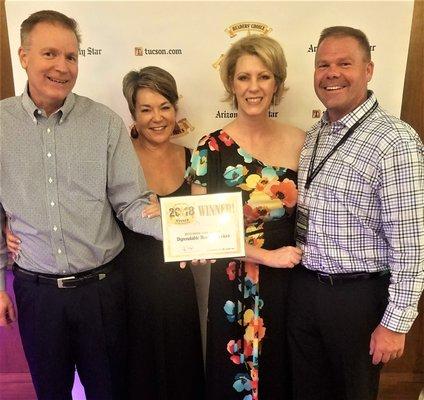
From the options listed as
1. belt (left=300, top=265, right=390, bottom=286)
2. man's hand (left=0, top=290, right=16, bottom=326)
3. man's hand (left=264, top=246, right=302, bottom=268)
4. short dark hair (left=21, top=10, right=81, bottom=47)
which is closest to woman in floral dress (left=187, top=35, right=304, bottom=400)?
man's hand (left=264, top=246, right=302, bottom=268)

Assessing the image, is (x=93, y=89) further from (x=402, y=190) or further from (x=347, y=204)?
(x=402, y=190)

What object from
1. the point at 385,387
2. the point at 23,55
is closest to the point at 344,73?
the point at 23,55

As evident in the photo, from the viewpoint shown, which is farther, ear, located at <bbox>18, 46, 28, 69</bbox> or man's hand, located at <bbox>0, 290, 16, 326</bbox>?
man's hand, located at <bbox>0, 290, 16, 326</bbox>

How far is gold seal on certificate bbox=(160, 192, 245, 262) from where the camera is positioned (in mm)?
1438

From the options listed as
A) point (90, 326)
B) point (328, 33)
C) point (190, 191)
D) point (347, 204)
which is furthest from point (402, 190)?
point (90, 326)

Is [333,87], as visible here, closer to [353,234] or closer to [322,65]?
[322,65]

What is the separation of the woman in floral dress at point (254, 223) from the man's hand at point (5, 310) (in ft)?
2.54

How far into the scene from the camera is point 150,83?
180cm

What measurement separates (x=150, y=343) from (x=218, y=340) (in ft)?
0.99

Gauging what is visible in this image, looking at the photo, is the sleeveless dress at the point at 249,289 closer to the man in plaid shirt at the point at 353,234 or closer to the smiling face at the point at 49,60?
the man in plaid shirt at the point at 353,234

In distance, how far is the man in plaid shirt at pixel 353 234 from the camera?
1.32 m

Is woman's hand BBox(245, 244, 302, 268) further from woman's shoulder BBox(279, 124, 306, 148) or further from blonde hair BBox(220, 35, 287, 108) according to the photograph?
blonde hair BBox(220, 35, 287, 108)

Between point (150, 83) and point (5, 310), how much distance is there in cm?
107

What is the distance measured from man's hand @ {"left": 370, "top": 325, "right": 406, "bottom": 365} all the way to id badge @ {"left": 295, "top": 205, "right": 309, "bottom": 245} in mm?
385
